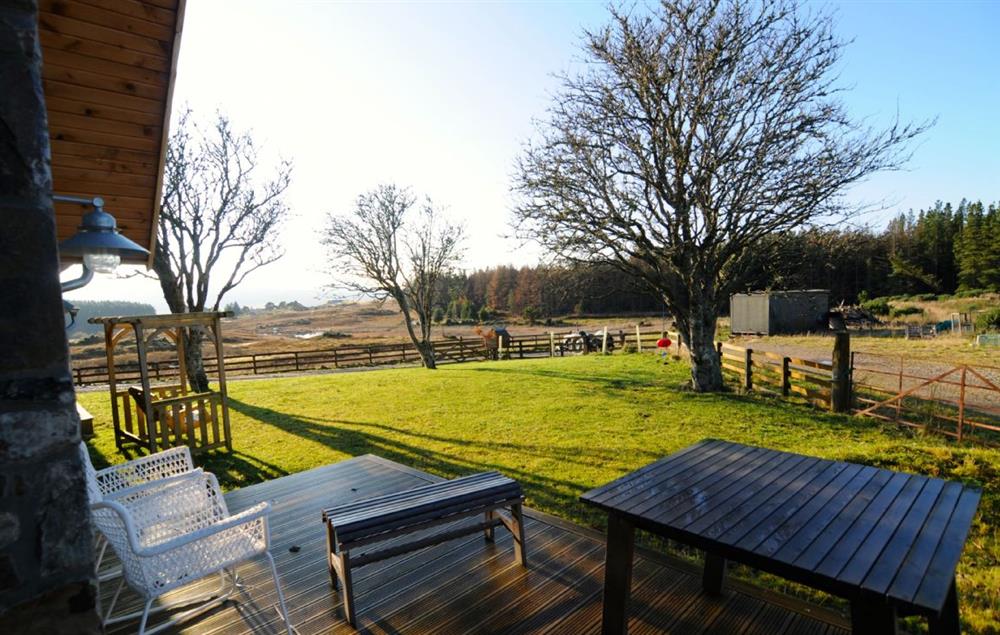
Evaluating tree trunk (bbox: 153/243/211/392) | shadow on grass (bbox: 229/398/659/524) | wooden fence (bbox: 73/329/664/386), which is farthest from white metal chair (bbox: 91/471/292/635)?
wooden fence (bbox: 73/329/664/386)

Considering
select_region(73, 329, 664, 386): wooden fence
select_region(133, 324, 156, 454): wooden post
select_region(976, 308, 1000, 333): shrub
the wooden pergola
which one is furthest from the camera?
select_region(976, 308, 1000, 333): shrub

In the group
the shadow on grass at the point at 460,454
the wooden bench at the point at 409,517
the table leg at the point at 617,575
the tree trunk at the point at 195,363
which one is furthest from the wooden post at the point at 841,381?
the tree trunk at the point at 195,363

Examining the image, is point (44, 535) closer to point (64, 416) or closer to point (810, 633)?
point (64, 416)

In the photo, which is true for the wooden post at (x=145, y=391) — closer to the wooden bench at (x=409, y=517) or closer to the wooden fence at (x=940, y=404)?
the wooden bench at (x=409, y=517)

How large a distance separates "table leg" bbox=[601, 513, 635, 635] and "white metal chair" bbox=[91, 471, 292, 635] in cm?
166

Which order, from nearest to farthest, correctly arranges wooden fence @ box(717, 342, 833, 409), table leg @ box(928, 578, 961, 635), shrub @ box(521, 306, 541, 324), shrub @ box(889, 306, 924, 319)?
table leg @ box(928, 578, 961, 635)
wooden fence @ box(717, 342, 833, 409)
shrub @ box(889, 306, 924, 319)
shrub @ box(521, 306, 541, 324)

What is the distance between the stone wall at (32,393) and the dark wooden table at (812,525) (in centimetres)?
195

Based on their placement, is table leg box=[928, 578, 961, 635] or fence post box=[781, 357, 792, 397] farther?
fence post box=[781, 357, 792, 397]

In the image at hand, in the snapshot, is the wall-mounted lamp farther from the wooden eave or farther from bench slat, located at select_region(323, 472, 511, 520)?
the wooden eave

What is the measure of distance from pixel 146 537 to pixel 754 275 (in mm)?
10821

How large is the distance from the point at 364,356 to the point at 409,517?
20.8 meters

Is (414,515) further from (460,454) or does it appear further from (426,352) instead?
(426,352)

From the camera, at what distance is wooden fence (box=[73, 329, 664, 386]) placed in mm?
20297

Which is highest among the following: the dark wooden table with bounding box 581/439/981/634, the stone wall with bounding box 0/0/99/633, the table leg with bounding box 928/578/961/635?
the stone wall with bounding box 0/0/99/633
